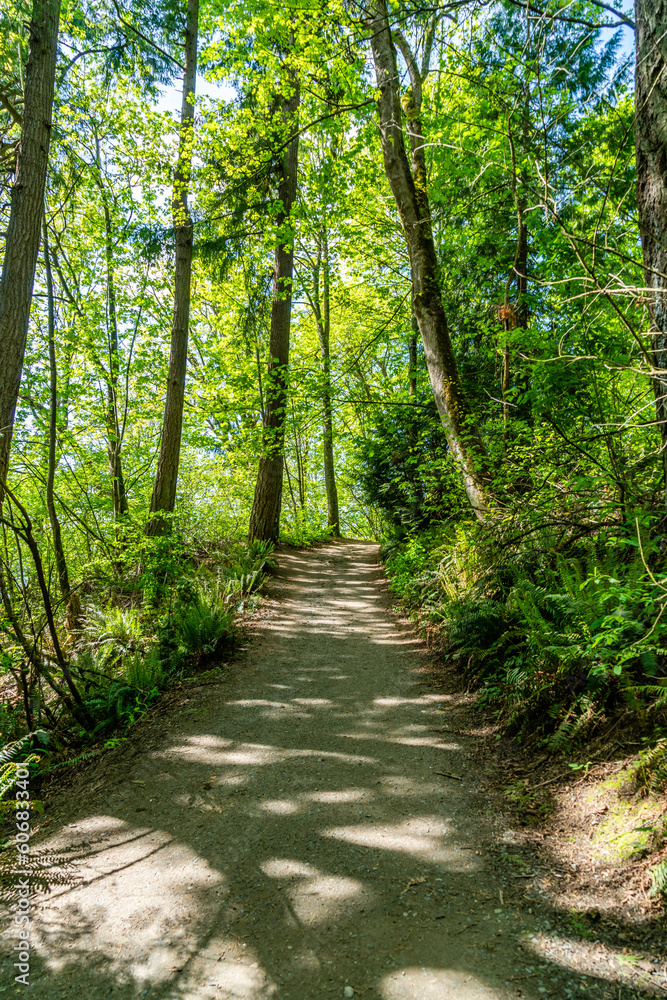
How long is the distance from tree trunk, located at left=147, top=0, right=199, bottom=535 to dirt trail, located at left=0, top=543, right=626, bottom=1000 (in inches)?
181

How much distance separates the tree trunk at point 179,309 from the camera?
8.34 meters

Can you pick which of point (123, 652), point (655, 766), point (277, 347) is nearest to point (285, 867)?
point (655, 766)

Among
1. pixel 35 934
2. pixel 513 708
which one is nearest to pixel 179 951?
pixel 35 934

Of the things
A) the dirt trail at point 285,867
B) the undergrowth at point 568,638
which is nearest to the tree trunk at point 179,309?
the dirt trail at point 285,867

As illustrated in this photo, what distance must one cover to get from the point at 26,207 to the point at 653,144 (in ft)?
19.6

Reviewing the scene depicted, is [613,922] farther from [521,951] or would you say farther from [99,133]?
[99,133]

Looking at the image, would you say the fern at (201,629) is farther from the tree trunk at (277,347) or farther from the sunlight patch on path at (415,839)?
the tree trunk at (277,347)

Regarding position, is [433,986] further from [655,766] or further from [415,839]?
[655,766]

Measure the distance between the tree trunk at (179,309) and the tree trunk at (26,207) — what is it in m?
2.87

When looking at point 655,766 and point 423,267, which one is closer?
point 655,766

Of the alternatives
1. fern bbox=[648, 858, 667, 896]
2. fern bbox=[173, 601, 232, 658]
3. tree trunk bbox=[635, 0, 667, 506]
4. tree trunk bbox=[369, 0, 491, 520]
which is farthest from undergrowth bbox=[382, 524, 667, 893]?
fern bbox=[173, 601, 232, 658]

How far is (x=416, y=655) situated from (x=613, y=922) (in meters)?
3.59

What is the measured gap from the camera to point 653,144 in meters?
2.69

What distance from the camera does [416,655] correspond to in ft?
18.3
